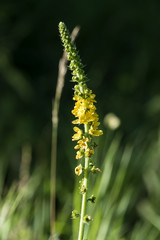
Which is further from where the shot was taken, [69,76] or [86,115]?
[69,76]

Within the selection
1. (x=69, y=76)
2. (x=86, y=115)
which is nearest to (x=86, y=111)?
(x=86, y=115)

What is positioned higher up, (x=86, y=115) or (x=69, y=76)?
(x=69, y=76)

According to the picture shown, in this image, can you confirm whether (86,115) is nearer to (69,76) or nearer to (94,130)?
(94,130)

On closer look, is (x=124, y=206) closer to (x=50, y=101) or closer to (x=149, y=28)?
(x=50, y=101)

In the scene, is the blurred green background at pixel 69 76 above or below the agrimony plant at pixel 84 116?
above

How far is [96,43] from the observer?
23.7 feet

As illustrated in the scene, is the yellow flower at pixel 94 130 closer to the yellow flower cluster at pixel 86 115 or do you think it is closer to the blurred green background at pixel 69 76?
the yellow flower cluster at pixel 86 115

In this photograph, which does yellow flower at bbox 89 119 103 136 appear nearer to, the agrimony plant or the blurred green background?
the agrimony plant

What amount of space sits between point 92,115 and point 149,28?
600 centimetres

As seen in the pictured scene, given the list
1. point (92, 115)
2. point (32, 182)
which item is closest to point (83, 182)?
point (92, 115)

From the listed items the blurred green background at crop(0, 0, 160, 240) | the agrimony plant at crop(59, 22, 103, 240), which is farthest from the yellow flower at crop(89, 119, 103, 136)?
the blurred green background at crop(0, 0, 160, 240)

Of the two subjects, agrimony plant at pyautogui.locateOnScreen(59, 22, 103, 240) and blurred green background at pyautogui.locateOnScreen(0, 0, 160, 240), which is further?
blurred green background at pyautogui.locateOnScreen(0, 0, 160, 240)

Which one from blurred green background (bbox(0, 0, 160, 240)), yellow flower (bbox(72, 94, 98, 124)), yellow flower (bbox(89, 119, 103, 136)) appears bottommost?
yellow flower (bbox(89, 119, 103, 136))

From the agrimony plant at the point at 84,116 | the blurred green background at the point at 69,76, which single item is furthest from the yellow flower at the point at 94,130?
the blurred green background at the point at 69,76
